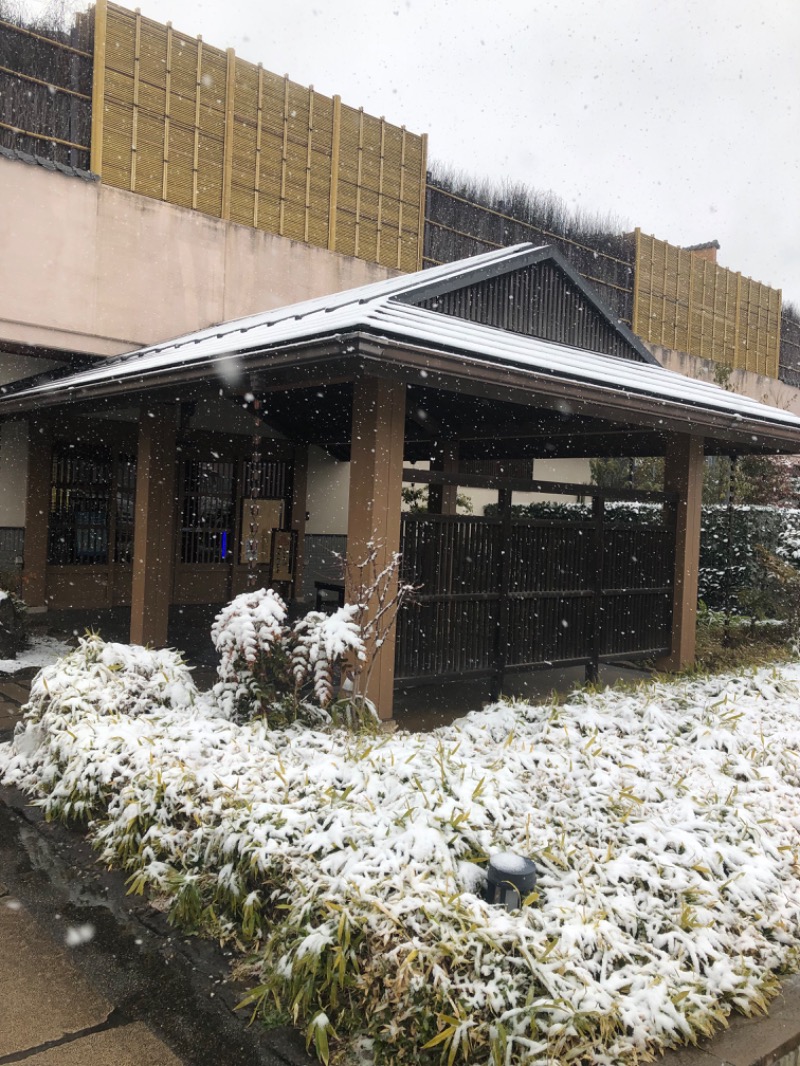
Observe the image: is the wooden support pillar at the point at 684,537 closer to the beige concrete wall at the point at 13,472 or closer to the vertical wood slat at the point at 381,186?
the vertical wood slat at the point at 381,186

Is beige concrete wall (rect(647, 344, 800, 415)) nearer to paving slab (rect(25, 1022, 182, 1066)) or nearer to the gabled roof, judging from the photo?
the gabled roof

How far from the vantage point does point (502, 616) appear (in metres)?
7.15

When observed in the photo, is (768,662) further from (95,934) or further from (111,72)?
(111,72)

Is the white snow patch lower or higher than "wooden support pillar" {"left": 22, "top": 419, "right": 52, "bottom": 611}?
lower

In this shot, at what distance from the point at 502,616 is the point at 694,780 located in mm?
2431

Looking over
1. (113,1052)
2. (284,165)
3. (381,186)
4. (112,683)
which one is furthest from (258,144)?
(113,1052)

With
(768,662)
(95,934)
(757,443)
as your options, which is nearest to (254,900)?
(95,934)

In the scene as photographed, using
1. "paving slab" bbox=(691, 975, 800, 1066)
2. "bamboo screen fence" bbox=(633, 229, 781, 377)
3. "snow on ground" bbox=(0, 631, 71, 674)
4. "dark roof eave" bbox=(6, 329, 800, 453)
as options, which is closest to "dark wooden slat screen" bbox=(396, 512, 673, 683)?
"dark roof eave" bbox=(6, 329, 800, 453)

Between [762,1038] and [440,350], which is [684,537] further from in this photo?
[762,1038]

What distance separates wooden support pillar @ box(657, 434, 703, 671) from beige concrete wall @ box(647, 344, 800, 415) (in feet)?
39.1

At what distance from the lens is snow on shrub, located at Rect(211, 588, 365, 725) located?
5.49 m

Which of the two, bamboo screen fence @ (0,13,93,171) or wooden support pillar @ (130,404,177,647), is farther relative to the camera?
bamboo screen fence @ (0,13,93,171)

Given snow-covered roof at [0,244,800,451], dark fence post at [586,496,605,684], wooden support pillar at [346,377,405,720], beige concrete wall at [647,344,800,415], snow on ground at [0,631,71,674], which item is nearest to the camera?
snow-covered roof at [0,244,800,451]

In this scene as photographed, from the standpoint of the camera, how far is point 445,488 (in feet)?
42.0
